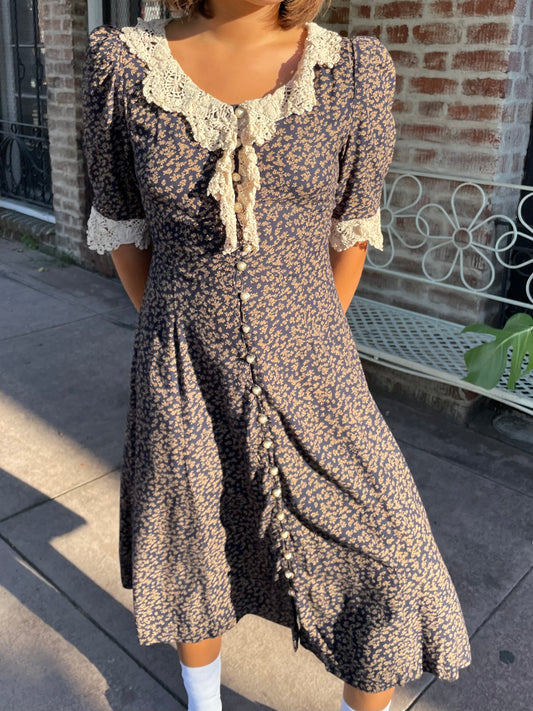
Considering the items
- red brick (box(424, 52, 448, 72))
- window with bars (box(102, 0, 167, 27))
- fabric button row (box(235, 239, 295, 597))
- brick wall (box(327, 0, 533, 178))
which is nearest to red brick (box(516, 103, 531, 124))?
brick wall (box(327, 0, 533, 178))

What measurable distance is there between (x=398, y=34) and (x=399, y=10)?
0.34 ft

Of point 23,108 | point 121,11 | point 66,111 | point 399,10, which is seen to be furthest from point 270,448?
point 23,108

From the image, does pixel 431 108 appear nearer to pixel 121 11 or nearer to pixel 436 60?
pixel 436 60

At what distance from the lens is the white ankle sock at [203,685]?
1.81 m

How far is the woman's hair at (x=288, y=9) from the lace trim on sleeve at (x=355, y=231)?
1.37 feet

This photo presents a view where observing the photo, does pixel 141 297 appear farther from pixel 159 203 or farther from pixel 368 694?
pixel 368 694

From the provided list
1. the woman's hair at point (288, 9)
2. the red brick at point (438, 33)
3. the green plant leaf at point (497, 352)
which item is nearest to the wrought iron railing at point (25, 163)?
the red brick at point (438, 33)

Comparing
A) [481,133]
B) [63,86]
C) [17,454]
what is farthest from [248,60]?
[63,86]

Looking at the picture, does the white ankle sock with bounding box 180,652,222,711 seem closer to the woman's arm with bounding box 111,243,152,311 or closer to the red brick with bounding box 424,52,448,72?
the woman's arm with bounding box 111,243,152,311

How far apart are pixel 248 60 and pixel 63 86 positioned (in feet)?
15.3

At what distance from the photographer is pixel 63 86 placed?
18.1 feet

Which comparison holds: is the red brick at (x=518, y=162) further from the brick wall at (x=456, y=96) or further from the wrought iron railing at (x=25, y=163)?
the wrought iron railing at (x=25, y=163)

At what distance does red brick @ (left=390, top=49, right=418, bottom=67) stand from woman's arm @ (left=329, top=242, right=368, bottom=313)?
206 centimetres

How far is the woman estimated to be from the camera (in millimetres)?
1378
